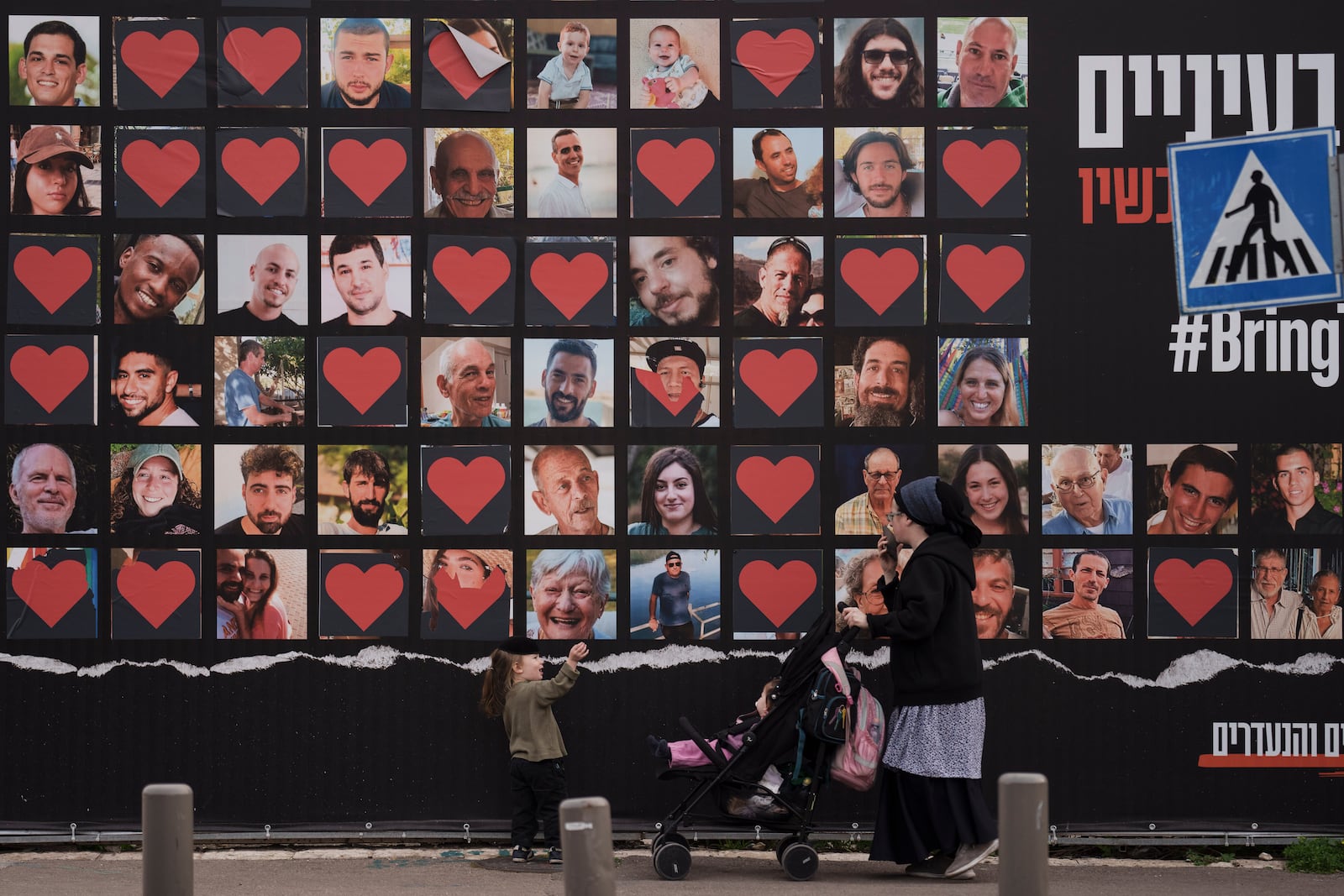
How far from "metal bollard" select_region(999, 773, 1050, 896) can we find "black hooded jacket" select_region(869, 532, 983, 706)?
152cm

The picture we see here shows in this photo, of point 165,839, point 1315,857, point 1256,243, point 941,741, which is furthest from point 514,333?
point 1315,857

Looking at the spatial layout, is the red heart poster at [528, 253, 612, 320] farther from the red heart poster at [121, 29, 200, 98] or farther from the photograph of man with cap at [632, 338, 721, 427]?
the red heart poster at [121, 29, 200, 98]

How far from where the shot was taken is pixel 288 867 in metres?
7.14

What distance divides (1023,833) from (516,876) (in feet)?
9.02

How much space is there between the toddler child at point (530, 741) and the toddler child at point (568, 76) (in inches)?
108

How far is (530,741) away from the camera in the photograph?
7.13 m

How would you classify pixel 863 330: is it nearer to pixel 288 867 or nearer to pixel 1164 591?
pixel 1164 591

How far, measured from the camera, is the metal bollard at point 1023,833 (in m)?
5.05

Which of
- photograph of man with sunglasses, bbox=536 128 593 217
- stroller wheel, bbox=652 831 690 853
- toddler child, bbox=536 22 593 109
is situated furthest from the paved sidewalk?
toddler child, bbox=536 22 593 109

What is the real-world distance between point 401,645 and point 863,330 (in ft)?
9.31

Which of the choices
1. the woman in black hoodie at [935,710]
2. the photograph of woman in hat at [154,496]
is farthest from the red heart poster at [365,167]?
the woman in black hoodie at [935,710]

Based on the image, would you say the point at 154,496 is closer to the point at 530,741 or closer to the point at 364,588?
the point at 364,588

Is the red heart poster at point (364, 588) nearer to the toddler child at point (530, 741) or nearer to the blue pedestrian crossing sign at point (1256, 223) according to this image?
the toddler child at point (530, 741)

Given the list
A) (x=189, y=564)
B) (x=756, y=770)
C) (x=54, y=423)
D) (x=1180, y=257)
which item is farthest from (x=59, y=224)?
(x=1180, y=257)
